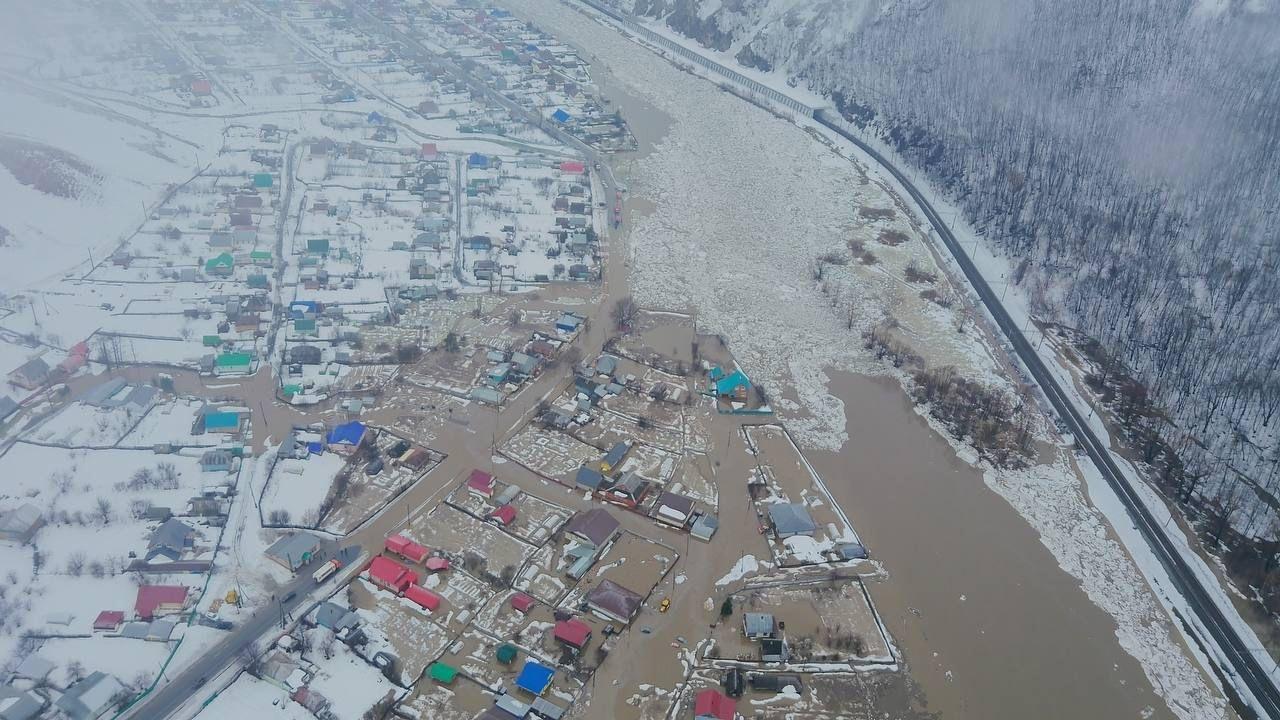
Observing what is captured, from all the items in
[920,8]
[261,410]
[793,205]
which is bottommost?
[261,410]

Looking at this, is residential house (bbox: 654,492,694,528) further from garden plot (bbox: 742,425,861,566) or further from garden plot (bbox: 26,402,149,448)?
garden plot (bbox: 26,402,149,448)

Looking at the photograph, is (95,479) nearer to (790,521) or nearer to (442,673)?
(442,673)

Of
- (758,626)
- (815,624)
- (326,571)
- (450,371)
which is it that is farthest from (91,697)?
(815,624)

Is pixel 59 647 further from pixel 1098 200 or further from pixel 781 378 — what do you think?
pixel 1098 200

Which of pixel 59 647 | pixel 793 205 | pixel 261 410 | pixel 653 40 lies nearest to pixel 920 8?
pixel 653 40

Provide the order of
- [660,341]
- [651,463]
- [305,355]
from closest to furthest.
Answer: [651,463], [305,355], [660,341]

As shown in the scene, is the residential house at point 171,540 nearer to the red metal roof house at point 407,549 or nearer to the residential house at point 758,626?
the red metal roof house at point 407,549

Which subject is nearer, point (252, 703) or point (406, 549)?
point (252, 703)
